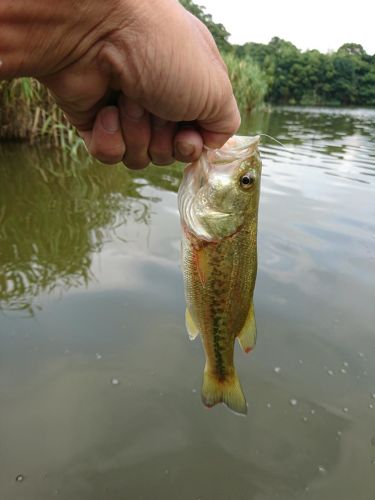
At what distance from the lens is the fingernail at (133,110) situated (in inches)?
72.5

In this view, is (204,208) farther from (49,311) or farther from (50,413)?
(49,311)

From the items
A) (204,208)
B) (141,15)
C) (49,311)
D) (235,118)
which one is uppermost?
(141,15)

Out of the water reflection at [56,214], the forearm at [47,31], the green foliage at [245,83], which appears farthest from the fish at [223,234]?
the green foliage at [245,83]

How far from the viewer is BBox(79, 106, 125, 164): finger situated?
1879 mm

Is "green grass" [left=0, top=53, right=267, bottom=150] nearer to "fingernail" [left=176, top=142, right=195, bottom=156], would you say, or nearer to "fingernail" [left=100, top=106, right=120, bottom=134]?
"fingernail" [left=100, top=106, right=120, bottom=134]

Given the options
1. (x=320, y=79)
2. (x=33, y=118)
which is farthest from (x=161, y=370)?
(x=320, y=79)

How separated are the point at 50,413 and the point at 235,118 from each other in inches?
91.3

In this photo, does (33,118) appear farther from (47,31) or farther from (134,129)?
(47,31)

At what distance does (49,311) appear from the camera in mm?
3984

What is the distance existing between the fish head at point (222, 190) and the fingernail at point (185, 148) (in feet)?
0.32

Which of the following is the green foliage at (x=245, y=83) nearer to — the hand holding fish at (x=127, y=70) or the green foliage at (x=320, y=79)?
the hand holding fish at (x=127, y=70)

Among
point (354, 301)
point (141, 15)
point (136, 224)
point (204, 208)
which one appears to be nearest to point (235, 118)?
point (204, 208)

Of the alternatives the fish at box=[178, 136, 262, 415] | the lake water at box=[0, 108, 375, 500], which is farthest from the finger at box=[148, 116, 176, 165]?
the lake water at box=[0, 108, 375, 500]

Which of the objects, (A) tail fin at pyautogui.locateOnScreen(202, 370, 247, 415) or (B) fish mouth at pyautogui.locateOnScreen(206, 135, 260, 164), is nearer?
(B) fish mouth at pyautogui.locateOnScreen(206, 135, 260, 164)
